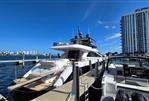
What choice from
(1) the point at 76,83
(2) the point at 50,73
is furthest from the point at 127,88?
(2) the point at 50,73

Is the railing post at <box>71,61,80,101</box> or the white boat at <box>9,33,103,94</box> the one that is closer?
the railing post at <box>71,61,80,101</box>

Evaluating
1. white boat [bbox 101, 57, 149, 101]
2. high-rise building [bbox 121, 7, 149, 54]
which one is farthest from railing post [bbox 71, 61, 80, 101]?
high-rise building [bbox 121, 7, 149, 54]

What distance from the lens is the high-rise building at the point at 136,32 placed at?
49.6 meters

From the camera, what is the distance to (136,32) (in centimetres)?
4969

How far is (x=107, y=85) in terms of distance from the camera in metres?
3.77

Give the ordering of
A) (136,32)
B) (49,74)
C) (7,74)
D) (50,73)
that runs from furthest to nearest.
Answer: (136,32) → (7,74) → (49,74) → (50,73)

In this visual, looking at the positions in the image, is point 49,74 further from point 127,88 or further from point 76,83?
point 127,88

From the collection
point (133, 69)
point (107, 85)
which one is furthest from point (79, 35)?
point (107, 85)

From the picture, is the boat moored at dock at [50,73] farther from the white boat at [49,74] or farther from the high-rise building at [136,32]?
the high-rise building at [136,32]

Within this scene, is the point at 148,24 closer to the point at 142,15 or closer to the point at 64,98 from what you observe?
the point at 142,15

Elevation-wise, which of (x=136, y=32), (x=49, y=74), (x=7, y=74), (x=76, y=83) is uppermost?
(x=136, y=32)

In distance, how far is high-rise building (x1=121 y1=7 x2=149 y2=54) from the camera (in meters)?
49.6

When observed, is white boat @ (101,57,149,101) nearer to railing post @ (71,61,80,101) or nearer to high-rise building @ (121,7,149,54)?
railing post @ (71,61,80,101)

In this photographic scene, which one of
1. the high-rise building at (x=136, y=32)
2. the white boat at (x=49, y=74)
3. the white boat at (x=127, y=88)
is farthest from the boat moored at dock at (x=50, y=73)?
the high-rise building at (x=136, y=32)
